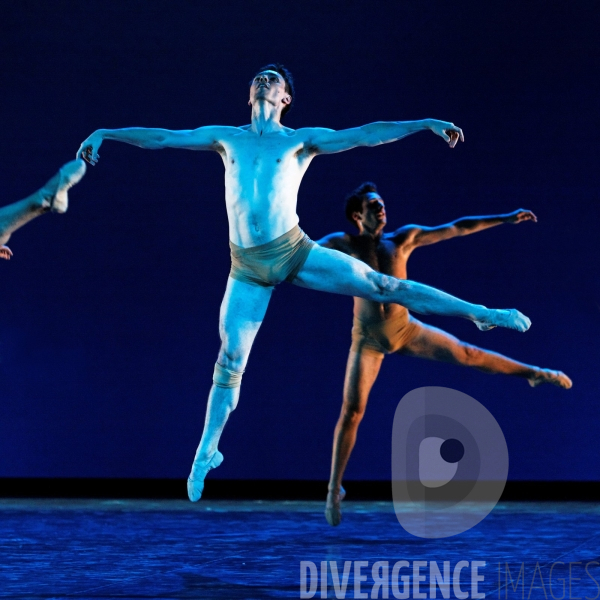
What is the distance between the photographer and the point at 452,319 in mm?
7414

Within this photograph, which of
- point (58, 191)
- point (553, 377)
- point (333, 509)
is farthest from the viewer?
point (333, 509)

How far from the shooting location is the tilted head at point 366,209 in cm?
606

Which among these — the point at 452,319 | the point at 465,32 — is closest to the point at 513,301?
the point at 452,319

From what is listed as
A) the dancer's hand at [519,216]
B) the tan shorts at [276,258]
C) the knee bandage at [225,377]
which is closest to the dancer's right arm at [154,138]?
the tan shorts at [276,258]

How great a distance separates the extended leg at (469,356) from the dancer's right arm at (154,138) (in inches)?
73.8

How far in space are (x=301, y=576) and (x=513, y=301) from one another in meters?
Result: 3.39

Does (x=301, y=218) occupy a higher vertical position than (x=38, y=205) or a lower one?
higher

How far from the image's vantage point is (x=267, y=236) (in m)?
4.59

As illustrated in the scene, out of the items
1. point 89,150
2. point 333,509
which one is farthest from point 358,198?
point 89,150

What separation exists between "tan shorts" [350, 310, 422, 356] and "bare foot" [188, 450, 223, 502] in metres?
1.57

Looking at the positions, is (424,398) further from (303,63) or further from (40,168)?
(40,168)

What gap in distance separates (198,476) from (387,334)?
1722 millimetres

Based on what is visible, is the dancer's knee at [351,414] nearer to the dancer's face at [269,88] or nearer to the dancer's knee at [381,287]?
the dancer's knee at [381,287]

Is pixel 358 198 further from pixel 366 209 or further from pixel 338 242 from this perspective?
pixel 338 242
